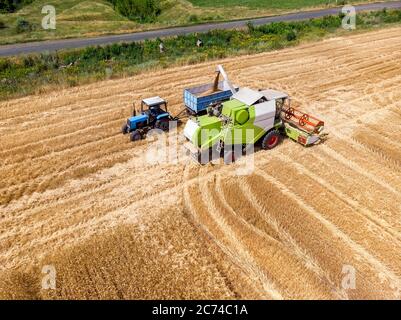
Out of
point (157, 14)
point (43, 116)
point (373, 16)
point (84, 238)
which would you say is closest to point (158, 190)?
point (84, 238)

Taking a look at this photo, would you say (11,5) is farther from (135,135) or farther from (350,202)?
(350,202)

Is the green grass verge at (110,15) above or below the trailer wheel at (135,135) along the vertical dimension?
above

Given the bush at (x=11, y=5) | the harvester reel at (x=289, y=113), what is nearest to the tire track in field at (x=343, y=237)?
the harvester reel at (x=289, y=113)

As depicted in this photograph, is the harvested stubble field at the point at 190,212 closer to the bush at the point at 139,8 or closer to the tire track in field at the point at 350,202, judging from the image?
the tire track in field at the point at 350,202

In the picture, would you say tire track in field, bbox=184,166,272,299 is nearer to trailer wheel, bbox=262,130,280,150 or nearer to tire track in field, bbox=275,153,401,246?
trailer wheel, bbox=262,130,280,150

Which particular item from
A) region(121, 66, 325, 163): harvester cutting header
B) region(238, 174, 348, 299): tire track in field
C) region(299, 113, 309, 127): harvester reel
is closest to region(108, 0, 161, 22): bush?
region(299, 113, 309, 127): harvester reel

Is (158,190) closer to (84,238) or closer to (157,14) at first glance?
(84,238)

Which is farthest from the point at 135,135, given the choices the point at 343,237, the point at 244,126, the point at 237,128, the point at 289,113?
the point at 343,237
